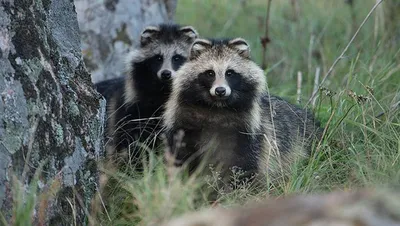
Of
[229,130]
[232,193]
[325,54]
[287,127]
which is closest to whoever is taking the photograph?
[232,193]

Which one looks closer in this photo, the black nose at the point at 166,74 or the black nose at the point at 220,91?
the black nose at the point at 220,91

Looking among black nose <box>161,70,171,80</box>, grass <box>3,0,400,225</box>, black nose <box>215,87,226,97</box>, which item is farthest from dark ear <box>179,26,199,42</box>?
black nose <box>215,87,226,97</box>

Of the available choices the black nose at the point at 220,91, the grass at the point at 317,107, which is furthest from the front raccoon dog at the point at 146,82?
the grass at the point at 317,107

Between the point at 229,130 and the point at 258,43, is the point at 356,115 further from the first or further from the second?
the point at 258,43

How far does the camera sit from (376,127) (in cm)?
590

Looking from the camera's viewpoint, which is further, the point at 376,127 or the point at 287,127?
the point at 287,127

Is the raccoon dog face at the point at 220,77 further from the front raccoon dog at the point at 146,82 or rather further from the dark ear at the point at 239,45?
the front raccoon dog at the point at 146,82

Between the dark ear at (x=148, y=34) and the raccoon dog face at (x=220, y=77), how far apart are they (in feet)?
4.23

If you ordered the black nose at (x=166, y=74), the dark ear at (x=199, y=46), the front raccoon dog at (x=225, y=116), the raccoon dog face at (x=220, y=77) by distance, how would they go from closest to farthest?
the front raccoon dog at (x=225, y=116), the raccoon dog face at (x=220, y=77), the dark ear at (x=199, y=46), the black nose at (x=166, y=74)

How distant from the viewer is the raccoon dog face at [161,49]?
7.26 m

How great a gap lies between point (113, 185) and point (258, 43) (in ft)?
15.2

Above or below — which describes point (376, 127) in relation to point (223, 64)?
below

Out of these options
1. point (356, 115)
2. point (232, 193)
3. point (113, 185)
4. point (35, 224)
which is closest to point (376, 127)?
point (356, 115)

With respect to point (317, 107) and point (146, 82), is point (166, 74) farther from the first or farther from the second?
point (317, 107)
